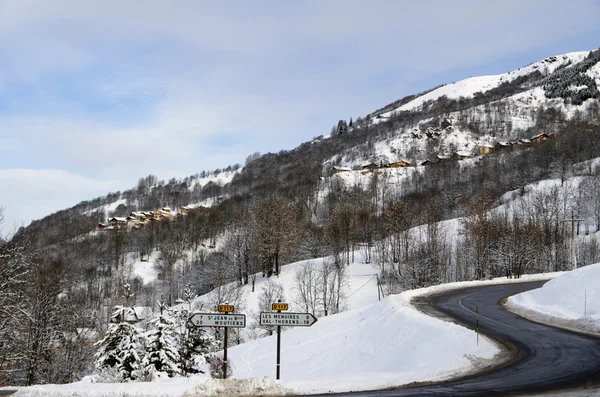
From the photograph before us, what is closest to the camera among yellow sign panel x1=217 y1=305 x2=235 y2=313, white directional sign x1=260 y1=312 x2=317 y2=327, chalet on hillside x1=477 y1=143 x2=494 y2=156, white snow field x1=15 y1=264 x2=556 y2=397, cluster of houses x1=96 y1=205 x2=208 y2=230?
white snow field x1=15 y1=264 x2=556 y2=397

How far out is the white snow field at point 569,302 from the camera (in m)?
22.5

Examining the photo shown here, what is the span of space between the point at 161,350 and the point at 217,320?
42.4 feet

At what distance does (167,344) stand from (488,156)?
164 meters

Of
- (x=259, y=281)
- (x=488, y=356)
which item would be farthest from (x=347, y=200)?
(x=488, y=356)

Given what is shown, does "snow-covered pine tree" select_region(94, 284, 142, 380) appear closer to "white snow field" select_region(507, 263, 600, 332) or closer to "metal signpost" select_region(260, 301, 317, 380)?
"metal signpost" select_region(260, 301, 317, 380)

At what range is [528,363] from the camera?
49.2 ft

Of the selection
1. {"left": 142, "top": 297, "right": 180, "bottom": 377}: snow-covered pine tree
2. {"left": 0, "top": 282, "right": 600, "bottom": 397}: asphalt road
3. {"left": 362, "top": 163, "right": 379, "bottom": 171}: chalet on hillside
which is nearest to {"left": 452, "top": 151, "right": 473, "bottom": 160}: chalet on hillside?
{"left": 362, "top": 163, "right": 379, "bottom": 171}: chalet on hillside

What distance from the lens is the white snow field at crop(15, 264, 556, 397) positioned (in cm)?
1165

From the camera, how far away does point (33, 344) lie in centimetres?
3306

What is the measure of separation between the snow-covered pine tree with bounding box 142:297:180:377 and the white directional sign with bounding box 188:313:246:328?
12396mm

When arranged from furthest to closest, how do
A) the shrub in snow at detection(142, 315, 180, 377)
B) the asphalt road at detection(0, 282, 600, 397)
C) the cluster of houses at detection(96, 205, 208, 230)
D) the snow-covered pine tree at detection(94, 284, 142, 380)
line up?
the cluster of houses at detection(96, 205, 208, 230), the snow-covered pine tree at detection(94, 284, 142, 380), the shrub in snow at detection(142, 315, 180, 377), the asphalt road at detection(0, 282, 600, 397)

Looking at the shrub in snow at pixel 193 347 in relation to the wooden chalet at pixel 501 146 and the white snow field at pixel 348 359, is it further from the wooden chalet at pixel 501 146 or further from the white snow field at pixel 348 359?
the wooden chalet at pixel 501 146

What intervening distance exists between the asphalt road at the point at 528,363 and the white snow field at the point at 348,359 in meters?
1.16

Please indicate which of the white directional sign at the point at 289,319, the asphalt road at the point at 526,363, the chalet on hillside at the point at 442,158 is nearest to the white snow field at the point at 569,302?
the asphalt road at the point at 526,363
